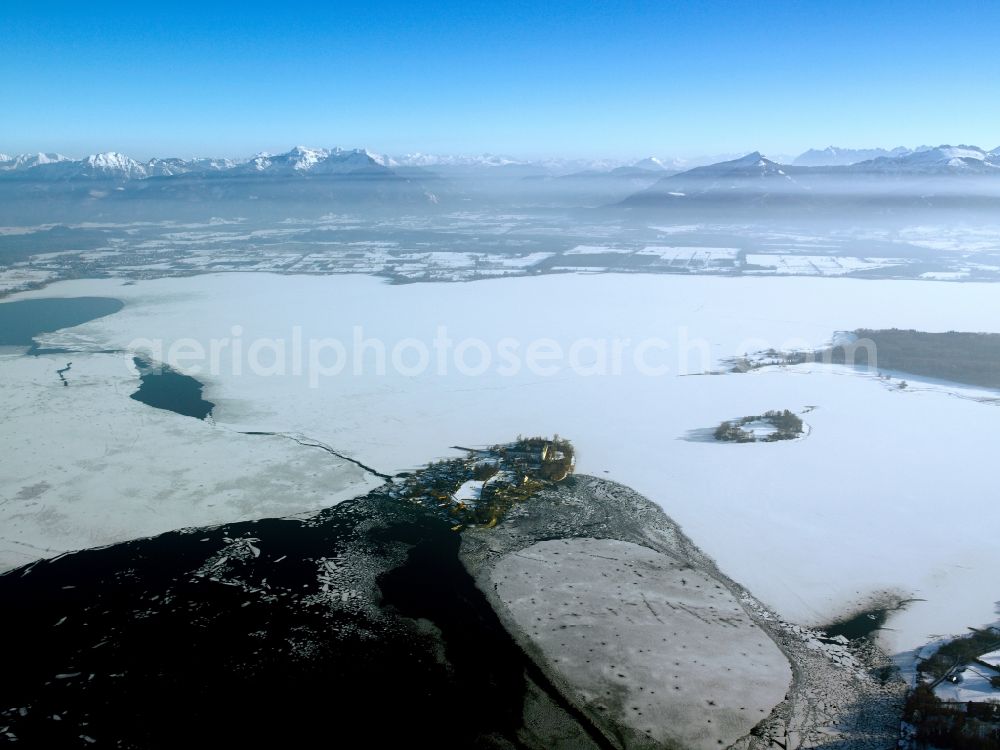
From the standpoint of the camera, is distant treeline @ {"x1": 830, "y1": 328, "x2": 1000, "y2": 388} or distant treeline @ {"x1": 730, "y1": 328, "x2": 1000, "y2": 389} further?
distant treeline @ {"x1": 730, "y1": 328, "x2": 1000, "y2": 389}

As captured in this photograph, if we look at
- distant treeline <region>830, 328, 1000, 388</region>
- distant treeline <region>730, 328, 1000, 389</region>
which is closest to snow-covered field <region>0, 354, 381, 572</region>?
distant treeline <region>730, 328, 1000, 389</region>

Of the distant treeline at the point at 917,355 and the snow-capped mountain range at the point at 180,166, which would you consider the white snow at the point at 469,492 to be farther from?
the snow-capped mountain range at the point at 180,166

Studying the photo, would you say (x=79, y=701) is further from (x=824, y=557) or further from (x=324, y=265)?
(x=324, y=265)

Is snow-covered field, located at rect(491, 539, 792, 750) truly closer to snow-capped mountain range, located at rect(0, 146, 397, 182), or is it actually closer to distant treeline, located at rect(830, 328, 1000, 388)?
distant treeline, located at rect(830, 328, 1000, 388)

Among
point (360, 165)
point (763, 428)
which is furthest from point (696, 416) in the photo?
point (360, 165)

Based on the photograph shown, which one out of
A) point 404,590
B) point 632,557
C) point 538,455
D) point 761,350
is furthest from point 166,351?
point 761,350

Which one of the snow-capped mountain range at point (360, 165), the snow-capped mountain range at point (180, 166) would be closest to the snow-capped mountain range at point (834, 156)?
the snow-capped mountain range at point (360, 165)
